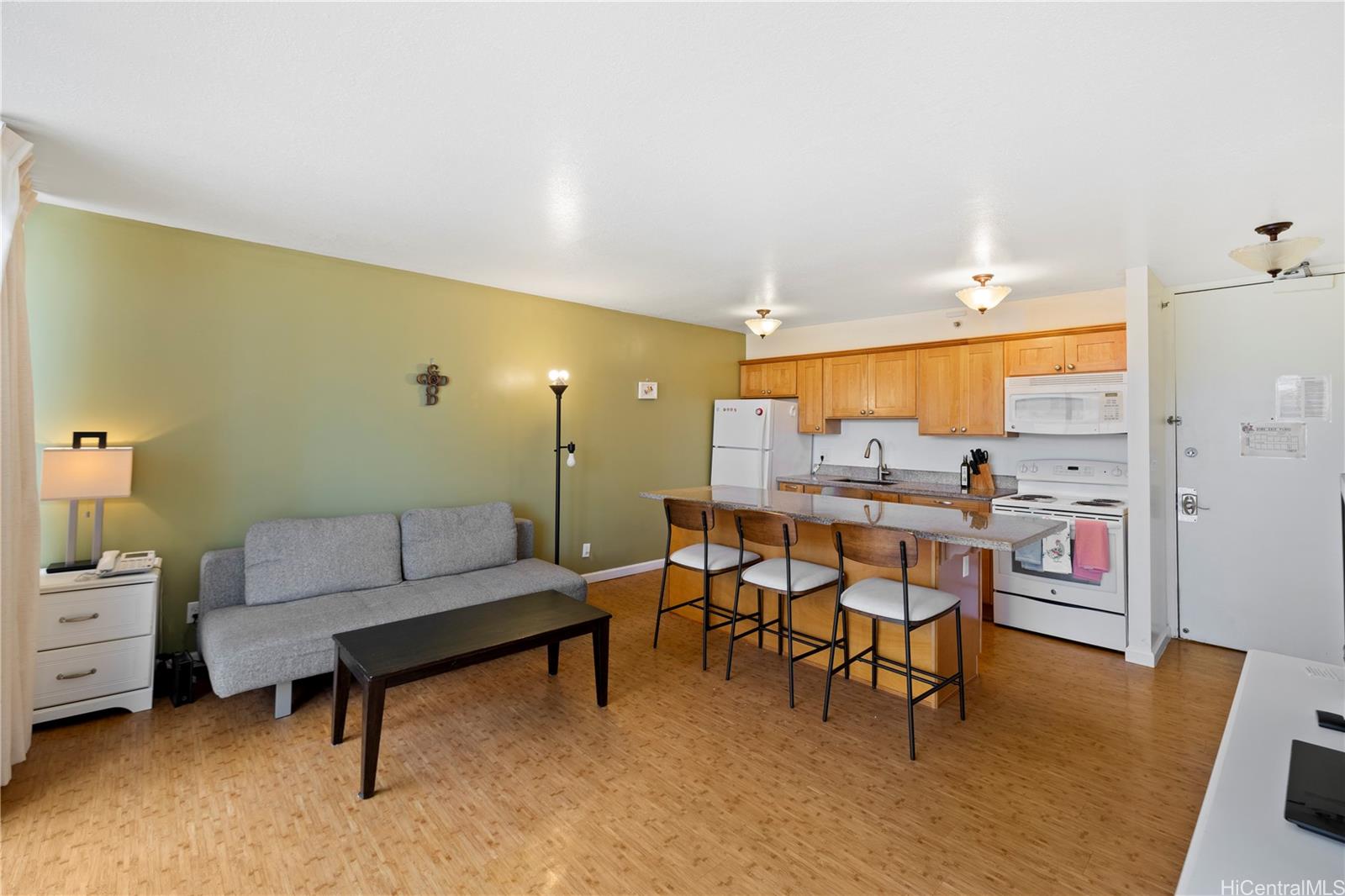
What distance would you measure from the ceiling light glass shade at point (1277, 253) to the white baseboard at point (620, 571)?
4.55 metres

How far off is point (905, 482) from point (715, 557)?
2.71 m

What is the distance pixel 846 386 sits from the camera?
5605 mm

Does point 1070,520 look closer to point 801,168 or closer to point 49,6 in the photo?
point 801,168

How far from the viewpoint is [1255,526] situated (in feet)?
12.2

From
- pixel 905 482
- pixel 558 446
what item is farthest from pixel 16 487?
pixel 905 482

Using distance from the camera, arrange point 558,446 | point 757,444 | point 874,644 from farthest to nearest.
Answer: point 757,444, point 558,446, point 874,644

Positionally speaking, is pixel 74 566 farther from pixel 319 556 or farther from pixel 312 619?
pixel 312 619

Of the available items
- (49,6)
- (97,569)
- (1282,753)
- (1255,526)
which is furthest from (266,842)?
(1255,526)

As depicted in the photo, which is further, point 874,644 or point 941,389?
point 941,389

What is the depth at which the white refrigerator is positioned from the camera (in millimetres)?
5703

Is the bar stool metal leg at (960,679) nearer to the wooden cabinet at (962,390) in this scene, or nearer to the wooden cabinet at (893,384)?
the wooden cabinet at (962,390)

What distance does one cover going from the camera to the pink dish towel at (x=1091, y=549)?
3775 millimetres

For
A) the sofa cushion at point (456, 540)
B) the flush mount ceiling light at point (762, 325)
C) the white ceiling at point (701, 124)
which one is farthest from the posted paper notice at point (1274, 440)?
the sofa cushion at point (456, 540)

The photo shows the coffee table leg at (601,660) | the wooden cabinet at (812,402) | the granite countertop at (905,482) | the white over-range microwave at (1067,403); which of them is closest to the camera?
the coffee table leg at (601,660)
